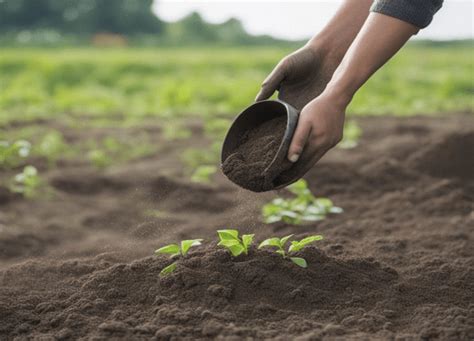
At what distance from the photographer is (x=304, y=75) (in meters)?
3.39

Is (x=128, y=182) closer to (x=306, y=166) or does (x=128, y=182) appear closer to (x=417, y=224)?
(x=417, y=224)

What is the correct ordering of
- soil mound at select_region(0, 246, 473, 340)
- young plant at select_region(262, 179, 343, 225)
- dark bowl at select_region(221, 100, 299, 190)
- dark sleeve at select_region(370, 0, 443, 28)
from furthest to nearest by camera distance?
young plant at select_region(262, 179, 343, 225) → dark bowl at select_region(221, 100, 299, 190) → dark sleeve at select_region(370, 0, 443, 28) → soil mound at select_region(0, 246, 473, 340)

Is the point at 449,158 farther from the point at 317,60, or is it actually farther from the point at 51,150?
the point at 51,150

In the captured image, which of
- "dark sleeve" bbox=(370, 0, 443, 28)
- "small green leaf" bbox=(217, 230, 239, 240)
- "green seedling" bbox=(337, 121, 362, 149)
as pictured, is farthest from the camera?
"green seedling" bbox=(337, 121, 362, 149)

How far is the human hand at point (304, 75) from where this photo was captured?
3320 millimetres

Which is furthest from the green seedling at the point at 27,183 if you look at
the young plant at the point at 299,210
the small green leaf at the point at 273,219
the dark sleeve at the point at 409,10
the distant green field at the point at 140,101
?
the dark sleeve at the point at 409,10

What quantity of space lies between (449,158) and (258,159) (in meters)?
3.26

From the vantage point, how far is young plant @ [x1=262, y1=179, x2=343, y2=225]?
392cm

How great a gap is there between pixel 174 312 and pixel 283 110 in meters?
1.08

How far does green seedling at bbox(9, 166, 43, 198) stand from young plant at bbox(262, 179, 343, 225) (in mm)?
1784

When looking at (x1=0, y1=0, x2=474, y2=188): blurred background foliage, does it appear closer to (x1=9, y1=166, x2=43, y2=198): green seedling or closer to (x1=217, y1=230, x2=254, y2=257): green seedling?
(x1=9, y1=166, x2=43, y2=198): green seedling

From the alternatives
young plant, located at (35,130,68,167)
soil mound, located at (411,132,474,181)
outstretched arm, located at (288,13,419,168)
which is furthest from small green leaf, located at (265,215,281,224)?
young plant, located at (35,130,68,167)

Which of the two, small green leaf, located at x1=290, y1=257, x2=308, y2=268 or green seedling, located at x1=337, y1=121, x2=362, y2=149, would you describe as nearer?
small green leaf, located at x1=290, y1=257, x2=308, y2=268

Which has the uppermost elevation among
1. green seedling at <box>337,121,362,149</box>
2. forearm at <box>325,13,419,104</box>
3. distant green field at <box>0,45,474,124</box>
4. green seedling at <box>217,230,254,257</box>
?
forearm at <box>325,13,419,104</box>
